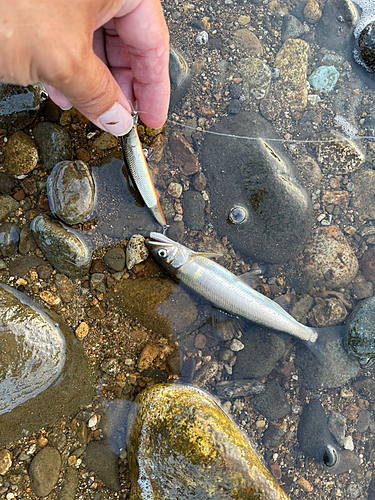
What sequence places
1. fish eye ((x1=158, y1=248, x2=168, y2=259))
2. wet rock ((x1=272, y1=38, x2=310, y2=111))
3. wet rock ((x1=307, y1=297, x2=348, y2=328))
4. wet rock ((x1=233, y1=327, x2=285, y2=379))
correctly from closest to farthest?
fish eye ((x1=158, y1=248, x2=168, y2=259)) < wet rock ((x1=233, y1=327, x2=285, y2=379)) < wet rock ((x1=307, y1=297, x2=348, y2=328)) < wet rock ((x1=272, y1=38, x2=310, y2=111))

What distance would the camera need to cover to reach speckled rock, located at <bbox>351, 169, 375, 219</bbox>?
509cm

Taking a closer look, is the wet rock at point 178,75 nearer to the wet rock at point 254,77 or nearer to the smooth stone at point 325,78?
the wet rock at point 254,77

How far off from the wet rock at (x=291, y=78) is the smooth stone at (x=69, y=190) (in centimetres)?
335

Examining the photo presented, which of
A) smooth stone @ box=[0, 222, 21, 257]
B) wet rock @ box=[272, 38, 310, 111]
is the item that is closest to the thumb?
smooth stone @ box=[0, 222, 21, 257]

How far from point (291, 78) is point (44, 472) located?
21.7 ft

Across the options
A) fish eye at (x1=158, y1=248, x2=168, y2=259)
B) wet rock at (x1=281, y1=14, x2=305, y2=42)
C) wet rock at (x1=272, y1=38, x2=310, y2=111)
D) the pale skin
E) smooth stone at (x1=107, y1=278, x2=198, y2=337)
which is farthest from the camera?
wet rock at (x1=281, y1=14, x2=305, y2=42)

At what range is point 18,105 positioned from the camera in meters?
4.26

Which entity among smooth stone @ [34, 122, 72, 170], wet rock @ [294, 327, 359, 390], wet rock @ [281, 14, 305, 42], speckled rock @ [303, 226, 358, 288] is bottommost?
wet rock @ [294, 327, 359, 390]

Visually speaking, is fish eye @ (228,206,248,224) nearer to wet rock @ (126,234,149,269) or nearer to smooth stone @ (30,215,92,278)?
wet rock @ (126,234,149,269)

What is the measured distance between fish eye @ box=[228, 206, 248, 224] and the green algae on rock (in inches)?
99.6

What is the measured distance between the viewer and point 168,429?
148 inches

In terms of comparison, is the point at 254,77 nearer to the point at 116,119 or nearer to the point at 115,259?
the point at 116,119

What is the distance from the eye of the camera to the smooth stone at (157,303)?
4449mm

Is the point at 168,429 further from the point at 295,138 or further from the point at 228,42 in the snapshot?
the point at 228,42
